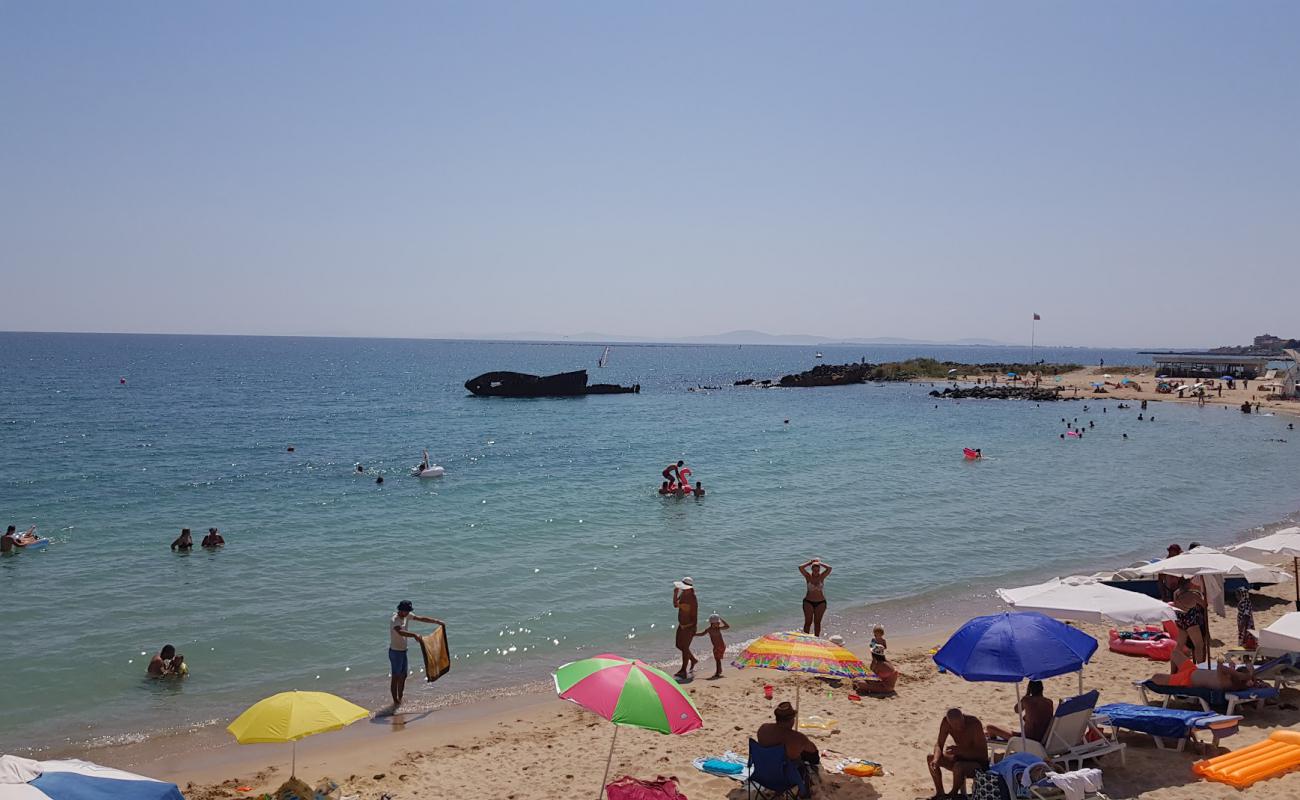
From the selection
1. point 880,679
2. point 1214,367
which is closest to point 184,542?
point 880,679

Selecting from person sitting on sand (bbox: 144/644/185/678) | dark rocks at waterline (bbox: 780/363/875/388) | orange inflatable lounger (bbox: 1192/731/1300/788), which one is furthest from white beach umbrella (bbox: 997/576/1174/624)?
dark rocks at waterline (bbox: 780/363/875/388)

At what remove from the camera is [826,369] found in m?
102

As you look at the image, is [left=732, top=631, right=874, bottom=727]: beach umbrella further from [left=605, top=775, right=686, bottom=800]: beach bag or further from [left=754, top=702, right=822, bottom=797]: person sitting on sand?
[left=605, top=775, right=686, bottom=800]: beach bag

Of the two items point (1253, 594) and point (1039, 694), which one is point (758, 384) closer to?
point (1253, 594)

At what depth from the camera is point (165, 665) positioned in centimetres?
1377

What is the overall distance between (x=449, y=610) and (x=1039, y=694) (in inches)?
454

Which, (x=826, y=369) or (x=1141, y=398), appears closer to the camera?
(x=1141, y=398)

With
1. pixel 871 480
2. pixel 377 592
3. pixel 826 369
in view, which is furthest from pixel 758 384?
pixel 377 592

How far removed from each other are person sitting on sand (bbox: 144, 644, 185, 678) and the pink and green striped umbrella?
Result: 883cm

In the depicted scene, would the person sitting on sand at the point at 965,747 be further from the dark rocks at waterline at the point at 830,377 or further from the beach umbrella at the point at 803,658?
the dark rocks at waterline at the point at 830,377

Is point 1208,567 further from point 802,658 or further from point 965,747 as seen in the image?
point 802,658

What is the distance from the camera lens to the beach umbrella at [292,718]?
805 centimetres

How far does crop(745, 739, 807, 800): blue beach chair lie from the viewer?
8633mm

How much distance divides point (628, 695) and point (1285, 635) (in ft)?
26.5
